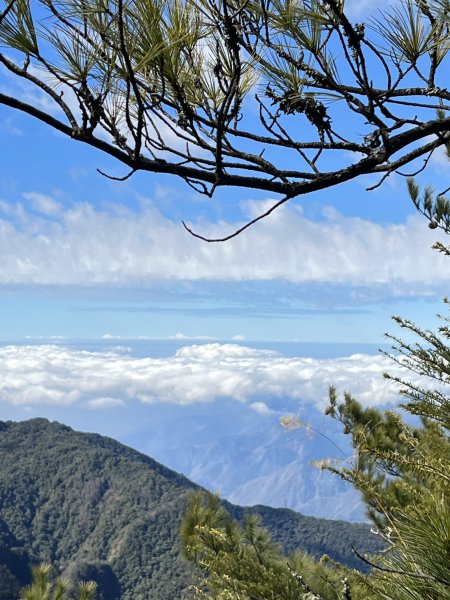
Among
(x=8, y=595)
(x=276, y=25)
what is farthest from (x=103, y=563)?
(x=276, y=25)

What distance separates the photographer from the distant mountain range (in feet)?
178

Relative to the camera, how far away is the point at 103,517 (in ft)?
229

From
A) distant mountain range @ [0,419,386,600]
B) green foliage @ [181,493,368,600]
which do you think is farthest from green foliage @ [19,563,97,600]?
distant mountain range @ [0,419,386,600]

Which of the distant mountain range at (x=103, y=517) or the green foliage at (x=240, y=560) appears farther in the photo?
the distant mountain range at (x=103, y=517)

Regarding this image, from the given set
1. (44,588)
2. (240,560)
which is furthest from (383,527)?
(44,588)

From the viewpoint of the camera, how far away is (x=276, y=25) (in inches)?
79.0

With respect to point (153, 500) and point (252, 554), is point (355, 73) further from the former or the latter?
point (153, 500)

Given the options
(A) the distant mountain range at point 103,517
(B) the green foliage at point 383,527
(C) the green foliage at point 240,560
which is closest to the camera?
(B) the green foliage at point 383,527

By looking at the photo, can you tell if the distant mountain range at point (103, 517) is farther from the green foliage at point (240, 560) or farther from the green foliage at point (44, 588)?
the green foliage at point (240, 560)

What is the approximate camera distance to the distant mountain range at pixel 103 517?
54.2 meters

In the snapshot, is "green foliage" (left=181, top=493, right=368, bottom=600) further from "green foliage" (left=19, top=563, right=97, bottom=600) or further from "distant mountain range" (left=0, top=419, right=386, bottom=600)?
"distant mountain range" (left=0, top=419, right=386, bottom=600)

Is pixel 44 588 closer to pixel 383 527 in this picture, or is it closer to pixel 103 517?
pixel 383 527

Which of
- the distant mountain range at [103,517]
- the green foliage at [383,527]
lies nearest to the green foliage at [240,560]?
the green foliage at [383,527]

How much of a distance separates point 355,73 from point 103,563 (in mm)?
59001
